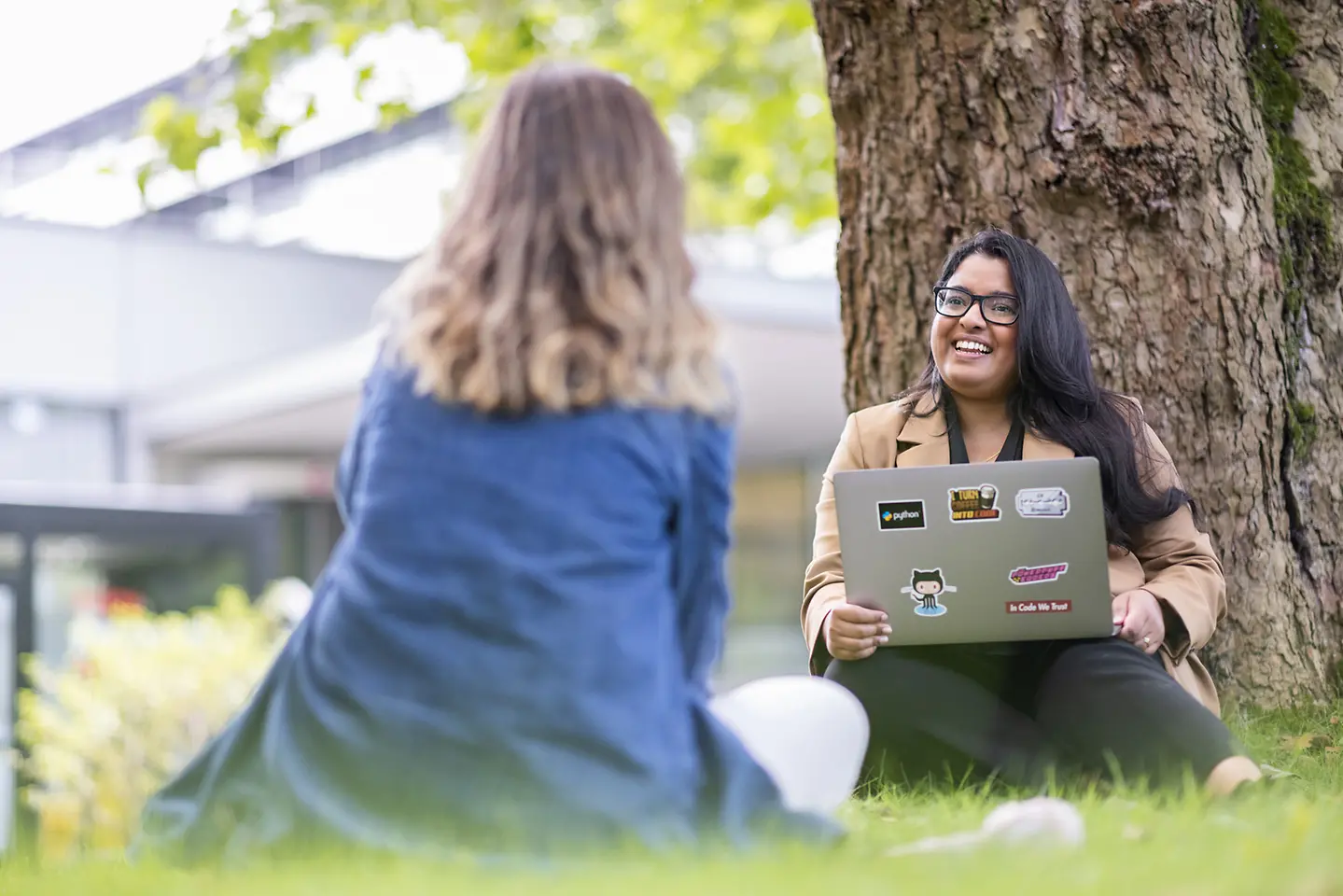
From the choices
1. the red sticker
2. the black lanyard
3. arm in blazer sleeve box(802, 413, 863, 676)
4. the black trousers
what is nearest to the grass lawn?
the black trousers

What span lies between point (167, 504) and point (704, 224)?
10554mm

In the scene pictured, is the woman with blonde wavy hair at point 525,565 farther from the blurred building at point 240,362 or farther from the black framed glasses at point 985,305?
the blurred building at point 240,362

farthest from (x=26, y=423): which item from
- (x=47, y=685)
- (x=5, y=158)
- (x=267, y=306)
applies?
(x=47, y=685)

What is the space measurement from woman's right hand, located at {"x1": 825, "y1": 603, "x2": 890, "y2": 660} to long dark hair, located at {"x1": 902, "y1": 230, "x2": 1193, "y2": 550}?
648 mm

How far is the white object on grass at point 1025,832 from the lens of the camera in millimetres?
2424

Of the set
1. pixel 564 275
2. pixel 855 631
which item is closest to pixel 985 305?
pixel 855 631

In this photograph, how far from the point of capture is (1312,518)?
4227 millimetres

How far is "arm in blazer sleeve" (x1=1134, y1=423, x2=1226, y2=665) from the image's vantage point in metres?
3.47

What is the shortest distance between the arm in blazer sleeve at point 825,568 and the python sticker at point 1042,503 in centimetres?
45

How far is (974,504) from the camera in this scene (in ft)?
10.9

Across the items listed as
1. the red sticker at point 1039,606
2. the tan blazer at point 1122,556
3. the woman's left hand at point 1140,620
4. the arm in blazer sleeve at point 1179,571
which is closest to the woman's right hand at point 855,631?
the tan blazer at point 1122,556

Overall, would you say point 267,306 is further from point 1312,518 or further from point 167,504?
point 1312,518

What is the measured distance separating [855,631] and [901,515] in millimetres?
298

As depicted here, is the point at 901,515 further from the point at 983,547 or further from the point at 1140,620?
the point at 1140,620
